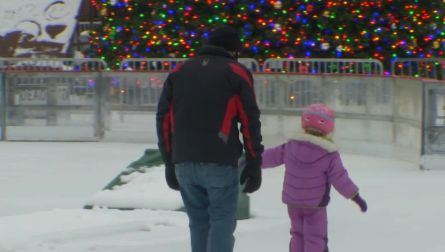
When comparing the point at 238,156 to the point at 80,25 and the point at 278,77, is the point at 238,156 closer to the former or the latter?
the point at 278,77

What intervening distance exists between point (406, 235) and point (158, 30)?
14.5 m

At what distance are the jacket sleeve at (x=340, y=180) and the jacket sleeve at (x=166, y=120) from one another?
3.32ft

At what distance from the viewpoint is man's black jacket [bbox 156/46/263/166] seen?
5.30m

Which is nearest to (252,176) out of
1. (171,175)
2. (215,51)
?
(171,175)

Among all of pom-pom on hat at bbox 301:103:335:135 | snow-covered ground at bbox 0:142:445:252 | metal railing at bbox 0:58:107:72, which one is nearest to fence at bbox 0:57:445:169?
snow-covered ground at bbox 0:142:445:252

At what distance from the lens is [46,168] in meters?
12.4

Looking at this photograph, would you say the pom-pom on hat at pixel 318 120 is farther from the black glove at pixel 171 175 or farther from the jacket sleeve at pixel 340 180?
the black glove at pixel 171 175

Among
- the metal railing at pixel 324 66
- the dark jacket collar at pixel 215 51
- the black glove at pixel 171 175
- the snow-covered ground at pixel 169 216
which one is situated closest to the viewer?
the dark jacket collar at pixel 215 51

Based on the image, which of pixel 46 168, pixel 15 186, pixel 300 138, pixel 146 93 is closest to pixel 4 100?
pixel 146 93

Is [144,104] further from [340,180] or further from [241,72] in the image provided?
[241,72]

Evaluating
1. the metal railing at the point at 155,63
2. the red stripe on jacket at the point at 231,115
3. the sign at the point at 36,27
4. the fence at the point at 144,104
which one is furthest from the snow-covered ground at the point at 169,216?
the sign at the point at 36,27

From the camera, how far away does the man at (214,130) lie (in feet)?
17.4

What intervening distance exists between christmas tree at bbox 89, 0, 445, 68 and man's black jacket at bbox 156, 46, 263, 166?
628 inches

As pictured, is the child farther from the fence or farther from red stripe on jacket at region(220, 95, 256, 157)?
the fence
